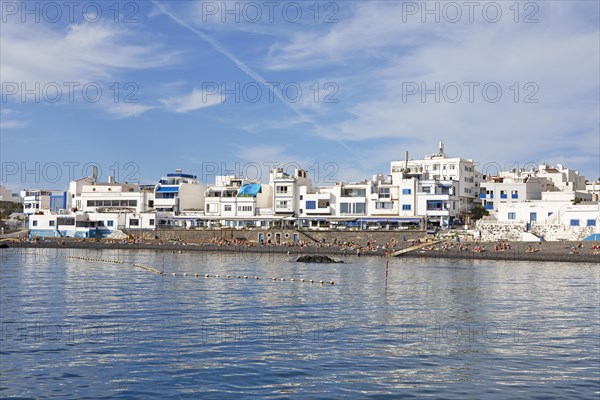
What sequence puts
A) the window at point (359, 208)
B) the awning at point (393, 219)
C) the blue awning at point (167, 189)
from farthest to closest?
1. the blue awning at point (167, 189)
2. the window at point (359, 208)
3. the awning at point (393, 219)

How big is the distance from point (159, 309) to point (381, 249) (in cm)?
5994

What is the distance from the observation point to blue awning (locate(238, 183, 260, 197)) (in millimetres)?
120594

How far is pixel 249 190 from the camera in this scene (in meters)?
121

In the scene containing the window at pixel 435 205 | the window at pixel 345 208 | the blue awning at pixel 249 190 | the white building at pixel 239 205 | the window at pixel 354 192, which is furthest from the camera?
the blue awning at pixel 249 190

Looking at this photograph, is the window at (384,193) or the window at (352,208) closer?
the window at (384,193)

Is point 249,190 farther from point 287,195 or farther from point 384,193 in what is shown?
point 384,193

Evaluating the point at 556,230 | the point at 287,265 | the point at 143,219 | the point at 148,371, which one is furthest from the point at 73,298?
the point at 143,219

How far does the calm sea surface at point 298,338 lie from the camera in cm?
2247

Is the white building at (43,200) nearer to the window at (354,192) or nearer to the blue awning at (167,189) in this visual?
the blue awning at (167,189)

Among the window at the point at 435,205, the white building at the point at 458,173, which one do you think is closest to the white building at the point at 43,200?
the white building at the point at 458,173

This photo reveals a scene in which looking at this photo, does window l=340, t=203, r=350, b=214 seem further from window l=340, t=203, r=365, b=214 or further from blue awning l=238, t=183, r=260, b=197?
blue awning l=238, t=183, r=260, b=197

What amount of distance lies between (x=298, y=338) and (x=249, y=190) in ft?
302

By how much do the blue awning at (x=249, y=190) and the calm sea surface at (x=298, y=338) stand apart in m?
64.0

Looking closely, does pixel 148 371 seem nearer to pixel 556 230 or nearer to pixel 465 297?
pixel 465 297
